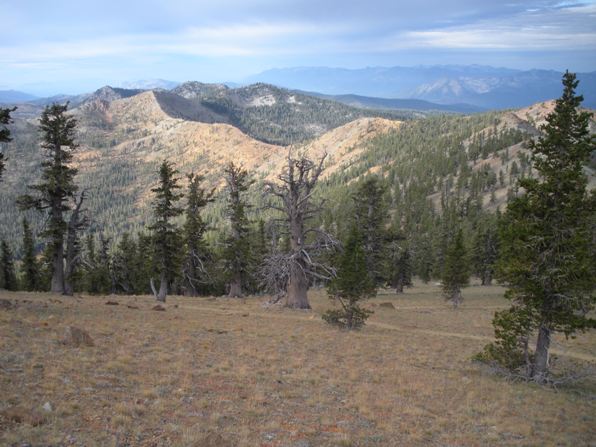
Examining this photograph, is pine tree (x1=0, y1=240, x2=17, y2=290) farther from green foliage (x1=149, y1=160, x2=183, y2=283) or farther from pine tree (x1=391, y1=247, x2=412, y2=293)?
pine tree (x1=391, y1=247, x2=412, y2=293)

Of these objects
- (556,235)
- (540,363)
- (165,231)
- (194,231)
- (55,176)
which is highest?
(55,176)

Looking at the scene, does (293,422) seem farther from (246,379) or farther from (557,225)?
(557,225)

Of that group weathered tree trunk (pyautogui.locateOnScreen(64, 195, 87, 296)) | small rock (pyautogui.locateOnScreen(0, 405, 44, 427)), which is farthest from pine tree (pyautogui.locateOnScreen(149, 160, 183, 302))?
small rock (pyautogui.locateOnScreen(0, 405, 44, 427))

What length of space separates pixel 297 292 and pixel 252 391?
21066 mm

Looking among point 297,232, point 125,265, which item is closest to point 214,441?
point 297,232

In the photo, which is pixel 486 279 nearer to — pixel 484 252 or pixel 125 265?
pixel 484 252

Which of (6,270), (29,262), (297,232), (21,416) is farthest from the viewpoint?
(6,270)

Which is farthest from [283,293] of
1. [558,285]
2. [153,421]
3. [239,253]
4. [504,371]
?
[153,421]

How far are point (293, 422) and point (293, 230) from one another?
73.0 ft

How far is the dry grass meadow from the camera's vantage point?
1009 centimetres

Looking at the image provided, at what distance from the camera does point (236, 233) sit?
4709cm

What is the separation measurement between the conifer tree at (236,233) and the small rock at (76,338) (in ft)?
95.3

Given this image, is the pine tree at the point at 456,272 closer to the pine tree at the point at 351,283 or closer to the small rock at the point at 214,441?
the pine tree at the point at 351,283

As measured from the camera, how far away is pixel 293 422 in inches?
460
